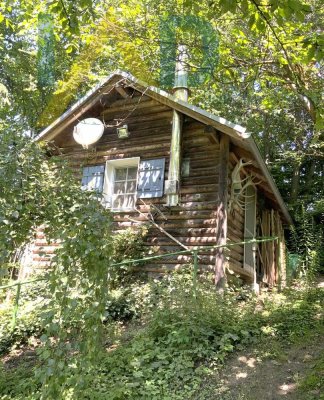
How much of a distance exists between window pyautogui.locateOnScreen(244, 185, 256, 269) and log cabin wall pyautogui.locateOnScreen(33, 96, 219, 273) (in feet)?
6.89

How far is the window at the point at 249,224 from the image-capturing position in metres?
10.3

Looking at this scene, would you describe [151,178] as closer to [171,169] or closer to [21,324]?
[171,169]

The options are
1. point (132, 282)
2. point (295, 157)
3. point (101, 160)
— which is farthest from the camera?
point (295, 157)

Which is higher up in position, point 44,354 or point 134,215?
point 134,215

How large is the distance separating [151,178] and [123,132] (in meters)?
1.49

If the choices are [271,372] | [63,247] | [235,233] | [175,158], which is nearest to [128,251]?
[175,158]

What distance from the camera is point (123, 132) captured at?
9914 millimetres

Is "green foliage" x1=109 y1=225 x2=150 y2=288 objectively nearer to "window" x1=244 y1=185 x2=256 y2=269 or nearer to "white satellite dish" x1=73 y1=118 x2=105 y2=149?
"white satellite dish" x1=73 y1=118 x2=105 y2=149

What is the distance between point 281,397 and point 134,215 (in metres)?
5.76

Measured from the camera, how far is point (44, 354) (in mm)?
3445

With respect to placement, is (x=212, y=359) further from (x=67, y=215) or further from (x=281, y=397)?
(x=67, y=215)

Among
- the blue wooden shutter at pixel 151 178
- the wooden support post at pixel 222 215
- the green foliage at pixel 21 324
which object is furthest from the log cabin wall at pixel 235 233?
the green foliage at pixel 21 324

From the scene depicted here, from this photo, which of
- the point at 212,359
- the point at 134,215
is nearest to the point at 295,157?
the point at 134,215

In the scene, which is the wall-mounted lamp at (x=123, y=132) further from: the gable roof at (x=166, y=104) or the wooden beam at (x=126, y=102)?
the gable roof at (x=166, y=104)
